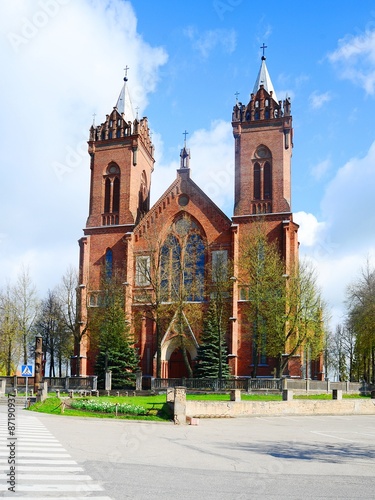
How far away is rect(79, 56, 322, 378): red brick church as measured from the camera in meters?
45.8

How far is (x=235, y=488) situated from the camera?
30.7 ft

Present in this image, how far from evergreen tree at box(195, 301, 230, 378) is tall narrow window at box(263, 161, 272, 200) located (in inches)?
396

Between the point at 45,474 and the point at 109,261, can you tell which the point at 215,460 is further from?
the point at 109,261

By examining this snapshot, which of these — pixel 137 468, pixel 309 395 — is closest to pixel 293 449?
pixel 137 468

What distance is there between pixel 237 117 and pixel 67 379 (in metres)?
25.6

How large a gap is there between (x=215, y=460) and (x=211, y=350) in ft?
103

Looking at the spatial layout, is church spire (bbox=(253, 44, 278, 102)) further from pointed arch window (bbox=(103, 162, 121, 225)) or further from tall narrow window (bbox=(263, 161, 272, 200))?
pointed arch window (bbox=(103, 162, 121, 225))

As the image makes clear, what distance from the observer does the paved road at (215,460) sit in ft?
29.9

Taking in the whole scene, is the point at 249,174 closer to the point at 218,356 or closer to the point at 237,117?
the point at 237,117

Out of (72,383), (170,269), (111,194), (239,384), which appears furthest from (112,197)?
(239,384)

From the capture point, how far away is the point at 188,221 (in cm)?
4856

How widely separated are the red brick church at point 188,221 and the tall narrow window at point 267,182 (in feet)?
0.30

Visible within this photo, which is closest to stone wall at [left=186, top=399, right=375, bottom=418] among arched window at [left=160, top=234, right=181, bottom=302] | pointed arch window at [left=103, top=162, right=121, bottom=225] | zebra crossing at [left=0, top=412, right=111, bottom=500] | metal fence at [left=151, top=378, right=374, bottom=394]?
metal fence at [left=151, top=378, right=374, bottom=394]

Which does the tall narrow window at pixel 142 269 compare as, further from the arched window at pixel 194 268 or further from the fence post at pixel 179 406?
the fence post at pixel 179 406
